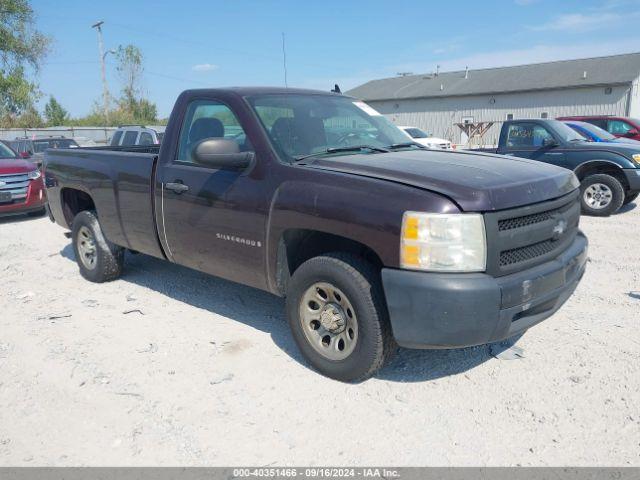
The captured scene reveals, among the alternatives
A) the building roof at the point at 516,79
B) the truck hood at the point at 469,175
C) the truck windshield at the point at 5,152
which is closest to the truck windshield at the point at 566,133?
the truck hood at the point at 469,175

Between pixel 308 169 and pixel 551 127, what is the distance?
24.9ft

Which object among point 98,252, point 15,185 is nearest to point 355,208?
point 98,252

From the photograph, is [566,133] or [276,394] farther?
[566,133]

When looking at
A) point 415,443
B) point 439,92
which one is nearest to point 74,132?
point 439,92

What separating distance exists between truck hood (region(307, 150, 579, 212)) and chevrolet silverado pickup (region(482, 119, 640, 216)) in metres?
5.94

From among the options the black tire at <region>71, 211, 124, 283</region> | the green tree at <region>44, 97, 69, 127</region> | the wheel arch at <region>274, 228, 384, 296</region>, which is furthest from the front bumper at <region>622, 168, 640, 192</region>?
the green tree at <region>44, 97, 69, 127</region>

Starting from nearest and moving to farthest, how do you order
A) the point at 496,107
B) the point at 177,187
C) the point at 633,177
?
the point at 177,187 < the point at 633,177 < the point at 496,107

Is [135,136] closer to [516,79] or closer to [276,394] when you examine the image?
[276,394]

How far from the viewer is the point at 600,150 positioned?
8.86 metres

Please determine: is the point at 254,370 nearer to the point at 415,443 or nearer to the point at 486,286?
the point at 415,443

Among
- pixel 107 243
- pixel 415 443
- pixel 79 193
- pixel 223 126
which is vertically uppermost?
pixel 223 126

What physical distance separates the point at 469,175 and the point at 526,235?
1.60 ft

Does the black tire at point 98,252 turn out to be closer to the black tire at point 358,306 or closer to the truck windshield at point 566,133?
the black tire at point 358,306

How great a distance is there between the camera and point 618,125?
1455cm
